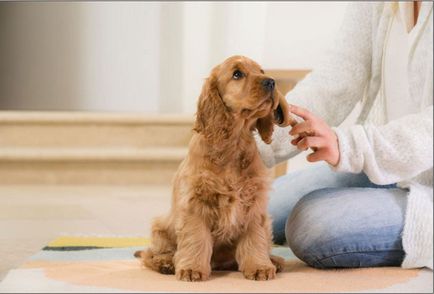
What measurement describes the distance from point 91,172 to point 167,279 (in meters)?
2.19

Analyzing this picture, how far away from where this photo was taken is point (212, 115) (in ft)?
4.33

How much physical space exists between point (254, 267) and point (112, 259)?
435 mm

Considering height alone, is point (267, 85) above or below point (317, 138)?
above

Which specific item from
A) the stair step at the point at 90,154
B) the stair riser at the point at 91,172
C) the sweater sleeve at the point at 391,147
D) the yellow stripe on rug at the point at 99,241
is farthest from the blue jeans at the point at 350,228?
the stair riser at the point at 91,172

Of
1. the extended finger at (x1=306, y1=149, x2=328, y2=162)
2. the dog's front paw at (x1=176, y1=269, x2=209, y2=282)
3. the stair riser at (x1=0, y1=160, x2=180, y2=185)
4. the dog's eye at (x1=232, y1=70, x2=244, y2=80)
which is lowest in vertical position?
the stair riser at (x1=0, y1=160, x2=180, y2=185)

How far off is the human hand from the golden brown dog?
3 centimetres

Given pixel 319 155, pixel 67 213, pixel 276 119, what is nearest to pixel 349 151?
pixel 319 155

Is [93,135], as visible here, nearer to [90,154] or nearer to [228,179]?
[90,154]

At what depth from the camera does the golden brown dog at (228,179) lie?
1291 millimetres

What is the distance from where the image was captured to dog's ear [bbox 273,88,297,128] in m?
1.30

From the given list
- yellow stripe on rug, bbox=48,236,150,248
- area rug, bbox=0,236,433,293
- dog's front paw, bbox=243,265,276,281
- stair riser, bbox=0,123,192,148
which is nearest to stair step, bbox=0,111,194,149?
stair riser, bbox=0,123,192,148

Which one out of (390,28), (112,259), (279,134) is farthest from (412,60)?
(112,259)

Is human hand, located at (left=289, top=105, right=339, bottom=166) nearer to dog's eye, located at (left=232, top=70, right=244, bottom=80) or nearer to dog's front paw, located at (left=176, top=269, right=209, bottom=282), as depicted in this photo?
dog's eye, located at (left=232, top=70, right=244, bottom=80)

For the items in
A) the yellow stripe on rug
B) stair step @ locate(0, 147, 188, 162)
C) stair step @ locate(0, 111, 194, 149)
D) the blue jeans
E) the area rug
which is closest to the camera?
the area rug
